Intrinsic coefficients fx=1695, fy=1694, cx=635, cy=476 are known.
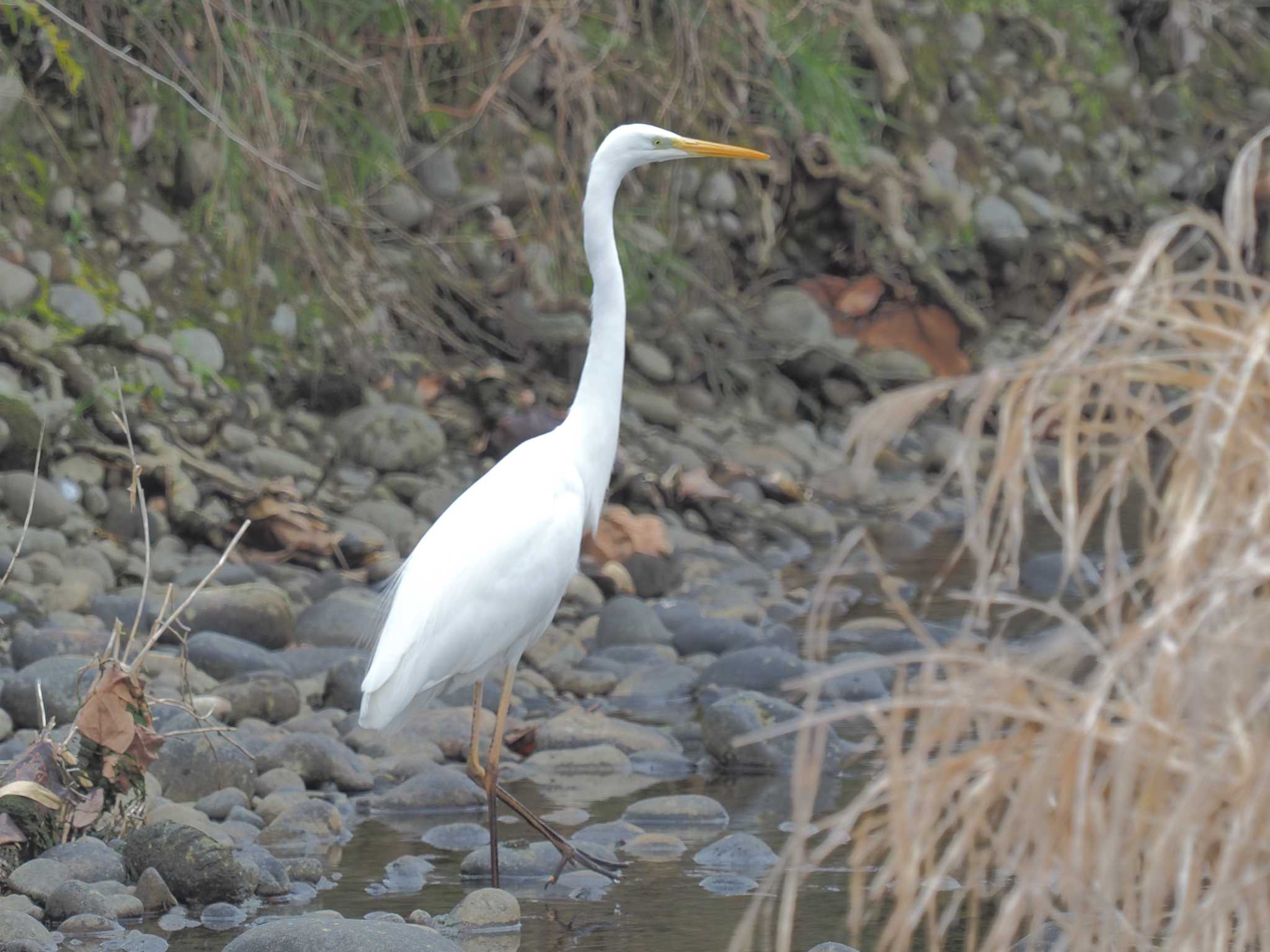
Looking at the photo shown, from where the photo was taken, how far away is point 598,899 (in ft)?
12.5

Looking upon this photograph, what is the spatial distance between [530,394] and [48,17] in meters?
2.79

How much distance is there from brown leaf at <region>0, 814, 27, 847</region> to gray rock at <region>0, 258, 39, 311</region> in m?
3.85

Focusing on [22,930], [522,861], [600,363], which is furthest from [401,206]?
[22,930]

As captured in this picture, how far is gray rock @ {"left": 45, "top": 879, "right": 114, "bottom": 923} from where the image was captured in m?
3.37

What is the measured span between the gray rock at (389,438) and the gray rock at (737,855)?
4018mm

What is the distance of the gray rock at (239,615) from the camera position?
5.57m

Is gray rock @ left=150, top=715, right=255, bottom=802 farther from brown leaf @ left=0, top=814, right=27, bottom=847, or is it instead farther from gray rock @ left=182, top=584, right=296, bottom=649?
gray rock @ left=182, top=584, right=296, bottom=649

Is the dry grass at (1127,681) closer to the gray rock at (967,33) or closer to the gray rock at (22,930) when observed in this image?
the gray rock at (22,930)

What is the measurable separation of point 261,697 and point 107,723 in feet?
4.15

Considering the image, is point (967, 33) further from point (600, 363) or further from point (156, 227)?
point (600, 363)

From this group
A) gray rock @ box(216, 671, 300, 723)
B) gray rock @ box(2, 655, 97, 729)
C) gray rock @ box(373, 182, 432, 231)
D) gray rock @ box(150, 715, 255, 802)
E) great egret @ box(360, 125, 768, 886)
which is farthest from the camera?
gray rock @ box(373, 182, 432, 231)

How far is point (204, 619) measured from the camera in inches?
220

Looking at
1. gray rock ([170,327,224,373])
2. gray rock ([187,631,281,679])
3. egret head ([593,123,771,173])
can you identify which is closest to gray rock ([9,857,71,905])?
gray rock ([187,631,281,679])

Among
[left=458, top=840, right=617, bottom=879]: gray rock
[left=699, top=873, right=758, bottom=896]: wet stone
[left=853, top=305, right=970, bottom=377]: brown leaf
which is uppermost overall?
[left=699, top=873, right=758, bottom=896]: wet stone
